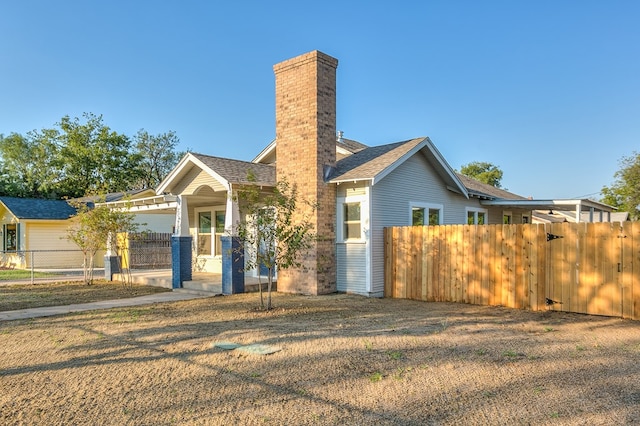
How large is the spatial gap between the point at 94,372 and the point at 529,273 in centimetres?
849

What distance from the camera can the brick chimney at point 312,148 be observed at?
12.0 metres

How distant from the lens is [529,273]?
964 centimetres

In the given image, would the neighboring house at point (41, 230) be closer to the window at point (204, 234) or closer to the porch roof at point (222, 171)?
the window at point (204, 234)

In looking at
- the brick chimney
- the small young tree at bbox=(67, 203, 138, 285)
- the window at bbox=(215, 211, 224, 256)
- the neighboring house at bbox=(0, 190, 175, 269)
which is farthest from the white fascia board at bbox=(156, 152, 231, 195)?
the neighboring house at bbox=(0, 190, 175, 269)

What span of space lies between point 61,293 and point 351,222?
28.7ft

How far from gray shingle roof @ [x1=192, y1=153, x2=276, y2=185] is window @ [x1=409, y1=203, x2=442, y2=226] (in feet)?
14.5

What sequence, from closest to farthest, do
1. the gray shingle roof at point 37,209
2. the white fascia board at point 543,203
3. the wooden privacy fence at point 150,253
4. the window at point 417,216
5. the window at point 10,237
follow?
1. the window at point 417,216
2. the white fascia board at point 543,203
3. the wooden privacy fence at point 150,253
4. the gray shingle roof at point 37,209
5. the window at point 10,237

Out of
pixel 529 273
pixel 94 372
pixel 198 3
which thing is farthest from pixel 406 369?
pixel 198 3

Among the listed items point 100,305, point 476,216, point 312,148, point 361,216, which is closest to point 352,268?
point 361,216

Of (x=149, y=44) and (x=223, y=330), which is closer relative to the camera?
(x=223, y=330)

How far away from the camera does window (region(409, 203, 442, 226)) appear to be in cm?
1372

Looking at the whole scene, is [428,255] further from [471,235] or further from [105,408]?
[105,408]

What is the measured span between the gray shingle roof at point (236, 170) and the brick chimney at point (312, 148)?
75cm

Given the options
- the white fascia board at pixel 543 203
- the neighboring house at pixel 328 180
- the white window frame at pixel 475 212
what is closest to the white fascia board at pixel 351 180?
the neighboring house at pixel 328 180
